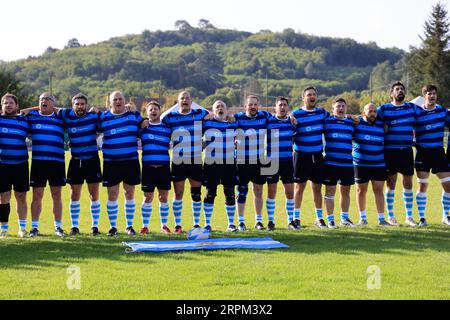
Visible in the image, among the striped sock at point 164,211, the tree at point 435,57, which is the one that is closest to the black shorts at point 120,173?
the striped sock at point 164,211

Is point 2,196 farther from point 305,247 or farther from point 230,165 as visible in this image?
point 305,247

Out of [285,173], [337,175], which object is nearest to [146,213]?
[285,173]

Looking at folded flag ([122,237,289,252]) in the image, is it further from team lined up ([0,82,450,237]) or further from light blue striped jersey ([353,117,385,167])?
light blue striped jersey ([353,117,385,167])

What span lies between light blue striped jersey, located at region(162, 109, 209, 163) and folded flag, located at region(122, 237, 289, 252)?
160cm

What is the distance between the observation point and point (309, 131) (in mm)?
10352

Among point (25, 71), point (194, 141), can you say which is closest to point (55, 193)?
point (194, 141)

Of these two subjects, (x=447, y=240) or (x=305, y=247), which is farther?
(x=447, y=240)

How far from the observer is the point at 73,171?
9812 mm

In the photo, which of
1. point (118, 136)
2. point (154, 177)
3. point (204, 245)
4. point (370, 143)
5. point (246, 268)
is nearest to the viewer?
point (246, 268)

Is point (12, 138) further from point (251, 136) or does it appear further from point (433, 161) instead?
point (433, 161)

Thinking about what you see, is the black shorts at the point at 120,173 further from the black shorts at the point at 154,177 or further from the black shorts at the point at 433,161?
the black shorts at the point at 433,161

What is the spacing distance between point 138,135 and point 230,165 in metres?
1.59

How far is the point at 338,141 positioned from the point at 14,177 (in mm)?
5326

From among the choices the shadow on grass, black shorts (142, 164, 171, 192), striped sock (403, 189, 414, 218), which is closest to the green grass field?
the shadow on grass
